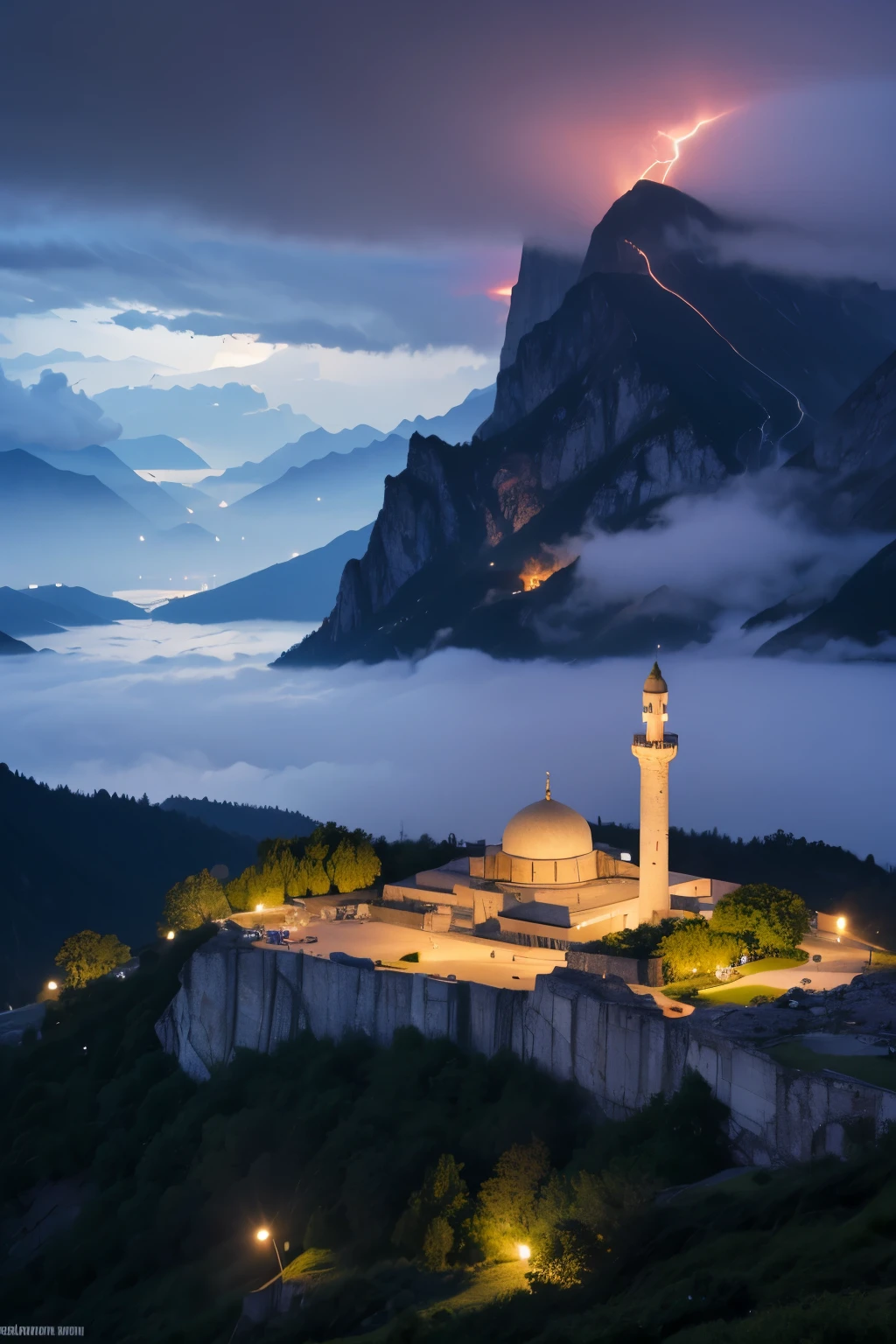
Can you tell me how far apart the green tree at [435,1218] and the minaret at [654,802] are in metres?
19.1

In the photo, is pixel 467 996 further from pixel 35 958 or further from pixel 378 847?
pixel 35 958

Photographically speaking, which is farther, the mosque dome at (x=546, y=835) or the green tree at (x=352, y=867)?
the green tree at (x=352, y=867)

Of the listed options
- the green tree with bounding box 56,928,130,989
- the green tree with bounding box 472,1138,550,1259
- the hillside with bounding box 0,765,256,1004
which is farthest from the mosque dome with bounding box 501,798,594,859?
the hillside with bounding box 0,765,256,1004

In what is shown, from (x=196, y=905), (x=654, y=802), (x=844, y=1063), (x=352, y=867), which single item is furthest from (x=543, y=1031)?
(x=196, y=905)

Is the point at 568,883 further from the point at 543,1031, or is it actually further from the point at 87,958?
the point at 87,958

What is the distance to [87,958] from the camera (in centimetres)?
8688

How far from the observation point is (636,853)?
86.5 m

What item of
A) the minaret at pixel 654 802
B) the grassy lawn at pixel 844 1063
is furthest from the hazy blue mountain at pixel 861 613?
the grassy lawn at pixel 844 1063

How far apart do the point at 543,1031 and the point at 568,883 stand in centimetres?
1487

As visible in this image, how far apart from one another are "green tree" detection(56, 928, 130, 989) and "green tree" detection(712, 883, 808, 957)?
43.4 meters

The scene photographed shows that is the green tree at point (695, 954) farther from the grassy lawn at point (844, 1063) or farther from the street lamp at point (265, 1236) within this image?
the street lamp at point (265, 1236)

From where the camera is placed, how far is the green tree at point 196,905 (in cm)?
7862

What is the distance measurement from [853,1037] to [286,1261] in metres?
21.3

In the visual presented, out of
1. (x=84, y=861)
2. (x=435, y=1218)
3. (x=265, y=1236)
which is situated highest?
(x=435, y=1218)
